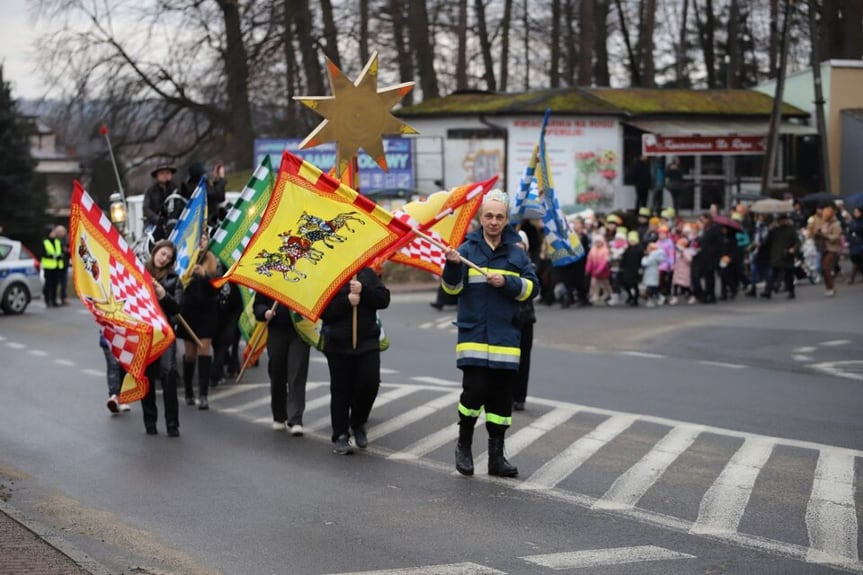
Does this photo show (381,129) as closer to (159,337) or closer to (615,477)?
(159,337)

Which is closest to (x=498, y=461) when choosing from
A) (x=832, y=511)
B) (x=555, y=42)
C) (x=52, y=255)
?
(x=832, y=511)

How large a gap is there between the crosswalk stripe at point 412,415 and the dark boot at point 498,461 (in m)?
2.12

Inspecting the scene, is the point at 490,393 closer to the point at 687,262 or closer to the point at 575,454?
the point at 575,454

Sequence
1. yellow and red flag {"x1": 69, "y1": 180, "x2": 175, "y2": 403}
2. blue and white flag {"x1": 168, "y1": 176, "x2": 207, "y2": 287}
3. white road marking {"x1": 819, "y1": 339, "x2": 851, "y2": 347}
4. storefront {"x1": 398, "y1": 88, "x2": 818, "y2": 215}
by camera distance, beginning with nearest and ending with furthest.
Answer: yellow and red flag {"x1": 69, "y1": 180, "x2": 175, "y2": 403} < blue and white flag {"x1": 168, "y1": 176, "x2": 207, "y2": 287} < white road marking {"x1": 819, "y1": 339, "x2": 851, "y2": 347} < storefront {"x1": 398, "y1": 88, "x2": 818, "y2": 215}

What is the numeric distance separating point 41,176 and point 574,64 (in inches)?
869

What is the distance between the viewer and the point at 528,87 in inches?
2325

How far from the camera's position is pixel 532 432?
11.5 metres

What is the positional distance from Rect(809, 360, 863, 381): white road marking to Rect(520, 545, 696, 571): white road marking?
8.61 metres

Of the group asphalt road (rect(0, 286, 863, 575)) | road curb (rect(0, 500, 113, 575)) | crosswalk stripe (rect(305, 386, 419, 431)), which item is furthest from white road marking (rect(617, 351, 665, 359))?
road curb (rect(0, 500, 113, 575))

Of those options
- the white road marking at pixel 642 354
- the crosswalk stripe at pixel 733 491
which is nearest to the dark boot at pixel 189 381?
the crosswalk stripe at pixel 733 491

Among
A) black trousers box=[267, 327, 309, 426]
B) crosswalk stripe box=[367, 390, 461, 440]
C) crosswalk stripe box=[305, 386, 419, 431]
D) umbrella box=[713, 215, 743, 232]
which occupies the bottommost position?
crosswalk stripe box=[305, 386, 419, 431]

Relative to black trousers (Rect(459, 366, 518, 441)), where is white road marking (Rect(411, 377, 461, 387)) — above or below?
below

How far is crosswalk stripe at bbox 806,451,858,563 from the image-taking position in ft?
24.3

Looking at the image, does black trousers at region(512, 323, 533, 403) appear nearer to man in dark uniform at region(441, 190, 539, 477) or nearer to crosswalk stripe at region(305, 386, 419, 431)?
crosswalk stripe at region(305, 386, 419, 431)
